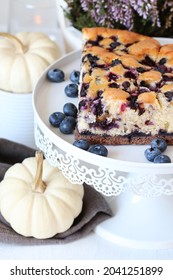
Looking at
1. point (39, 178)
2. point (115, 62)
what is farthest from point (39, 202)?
point (115, 62)

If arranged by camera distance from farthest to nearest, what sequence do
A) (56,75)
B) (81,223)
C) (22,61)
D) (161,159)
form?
(22,61) < (56,75) < (81,223) < (161,159)

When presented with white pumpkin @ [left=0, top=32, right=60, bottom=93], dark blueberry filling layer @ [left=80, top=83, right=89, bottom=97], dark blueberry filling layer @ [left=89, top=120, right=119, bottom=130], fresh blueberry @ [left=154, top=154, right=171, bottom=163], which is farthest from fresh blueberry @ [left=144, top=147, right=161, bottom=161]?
white pumpkin @ [left=0, top=32, right=60, bottom=93]

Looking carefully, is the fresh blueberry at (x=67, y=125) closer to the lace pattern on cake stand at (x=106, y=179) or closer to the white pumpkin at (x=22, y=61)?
the lace pattern on cake stand at (x=106, y=179)

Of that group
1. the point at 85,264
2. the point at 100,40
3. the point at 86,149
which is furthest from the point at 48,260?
the point at 100,40

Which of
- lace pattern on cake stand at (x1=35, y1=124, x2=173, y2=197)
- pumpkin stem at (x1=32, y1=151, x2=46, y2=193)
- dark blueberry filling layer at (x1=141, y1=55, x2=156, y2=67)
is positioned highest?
dark blueberry filling layer at (x1=141, y1=55, x2=156, y2=67)

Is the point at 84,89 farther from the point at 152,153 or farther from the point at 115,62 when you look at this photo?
the point at 152,153

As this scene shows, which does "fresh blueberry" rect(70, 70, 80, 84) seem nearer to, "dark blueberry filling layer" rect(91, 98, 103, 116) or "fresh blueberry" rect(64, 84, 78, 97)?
"fresh blueberry" rect(64, 84, 78, 97)
